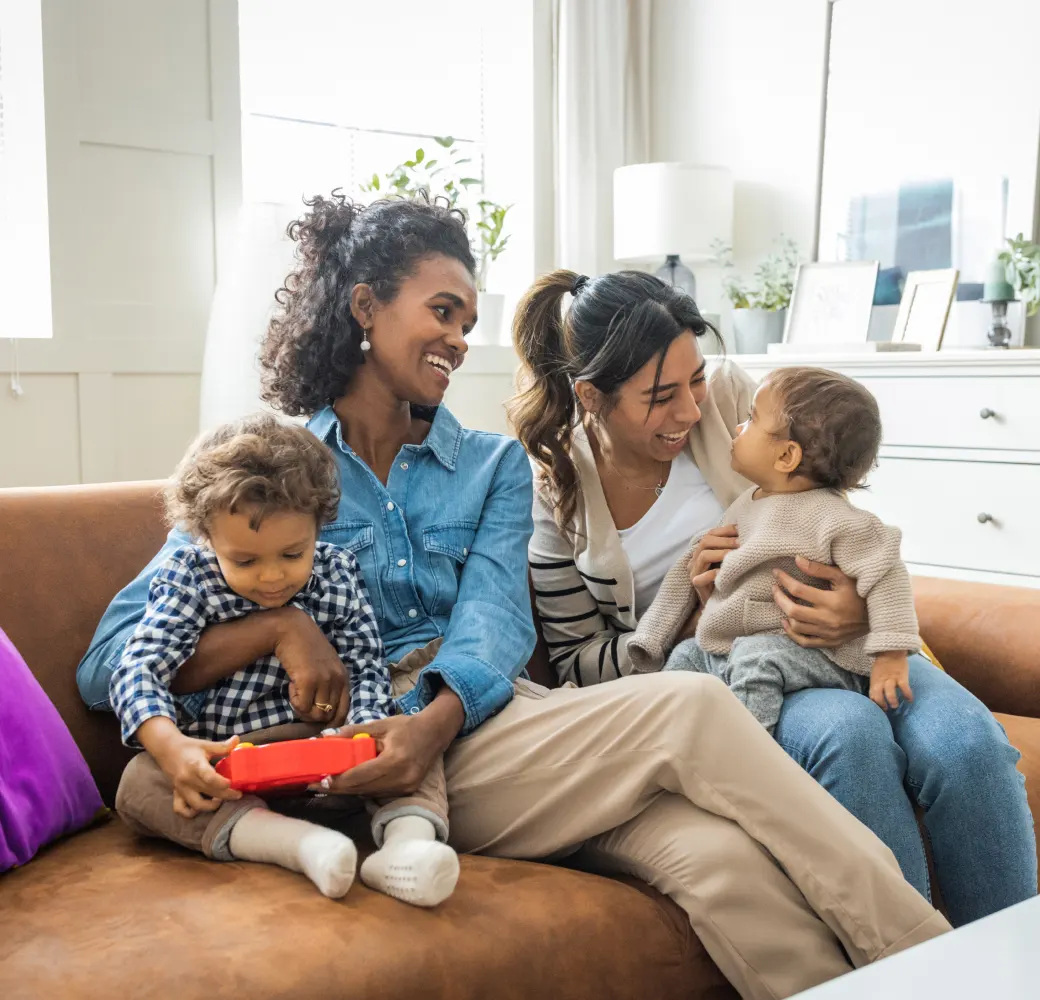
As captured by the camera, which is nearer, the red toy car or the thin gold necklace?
the red toy car

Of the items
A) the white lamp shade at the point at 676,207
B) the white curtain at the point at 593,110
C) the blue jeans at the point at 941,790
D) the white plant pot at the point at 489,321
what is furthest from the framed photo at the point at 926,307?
the blue jeans at the point at 941,790

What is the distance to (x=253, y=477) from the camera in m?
1.38

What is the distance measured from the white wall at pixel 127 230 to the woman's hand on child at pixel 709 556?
2.37 m

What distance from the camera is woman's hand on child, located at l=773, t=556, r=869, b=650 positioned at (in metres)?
1.62

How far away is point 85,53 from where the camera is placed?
3.54m

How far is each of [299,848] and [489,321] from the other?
3385mm

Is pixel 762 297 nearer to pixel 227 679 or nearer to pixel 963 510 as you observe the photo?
pixel 963 510

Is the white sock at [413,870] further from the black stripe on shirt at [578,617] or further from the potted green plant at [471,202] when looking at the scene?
the potted green plant at [471,202]

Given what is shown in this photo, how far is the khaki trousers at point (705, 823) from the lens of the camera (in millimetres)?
1272

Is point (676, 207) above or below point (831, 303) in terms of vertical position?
above

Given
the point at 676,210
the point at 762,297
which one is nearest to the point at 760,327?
the point at 762,297

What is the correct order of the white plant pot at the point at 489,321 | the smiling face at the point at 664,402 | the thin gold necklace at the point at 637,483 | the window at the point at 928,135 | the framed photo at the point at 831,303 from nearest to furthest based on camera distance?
the smiling face at the point at 664,402 < the thin gold necklace at the point at 637,483 < the window at the point at 928,135 < the framed photo at the point at 831,303 < the white plant pot at the point at 489,321

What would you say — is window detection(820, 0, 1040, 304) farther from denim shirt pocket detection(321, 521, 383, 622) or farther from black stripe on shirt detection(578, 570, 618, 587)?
denim shirt pocket detection(321, 521, 383, 622)

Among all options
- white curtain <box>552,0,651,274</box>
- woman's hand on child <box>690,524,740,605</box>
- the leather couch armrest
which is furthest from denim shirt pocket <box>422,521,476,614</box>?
white curtain <box>552,0,651,274</box>
